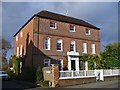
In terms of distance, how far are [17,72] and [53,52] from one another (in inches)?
344

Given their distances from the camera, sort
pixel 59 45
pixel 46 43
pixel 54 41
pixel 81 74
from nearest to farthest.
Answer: pixel 81 74
pixel 46 43
pixel 54 41
pixel 59 45

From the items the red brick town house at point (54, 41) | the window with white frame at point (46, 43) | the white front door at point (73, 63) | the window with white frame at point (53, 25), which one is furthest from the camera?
the white front door at point (73, 63)

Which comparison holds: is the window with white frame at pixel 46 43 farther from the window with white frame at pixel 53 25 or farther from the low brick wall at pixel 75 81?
the low brick wall at pixel 75 81

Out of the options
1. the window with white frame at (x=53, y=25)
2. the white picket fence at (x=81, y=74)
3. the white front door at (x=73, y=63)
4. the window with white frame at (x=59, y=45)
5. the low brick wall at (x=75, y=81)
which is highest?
the window with white frame at (x=53, y=25)

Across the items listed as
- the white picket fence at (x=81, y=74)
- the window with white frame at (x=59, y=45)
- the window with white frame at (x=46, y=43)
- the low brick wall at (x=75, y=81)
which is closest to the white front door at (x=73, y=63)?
the window with white frame at (x=59, y=45)

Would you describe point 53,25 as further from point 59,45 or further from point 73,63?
point 73,63

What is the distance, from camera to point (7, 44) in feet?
A: 191

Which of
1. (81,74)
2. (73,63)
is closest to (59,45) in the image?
(73,63)

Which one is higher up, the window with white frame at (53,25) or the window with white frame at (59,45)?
the window with white frame at (53,25)

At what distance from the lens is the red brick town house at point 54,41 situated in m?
29.6

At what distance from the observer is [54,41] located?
31.3 meters

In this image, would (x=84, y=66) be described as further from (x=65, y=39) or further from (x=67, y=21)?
(x=67, y=21)

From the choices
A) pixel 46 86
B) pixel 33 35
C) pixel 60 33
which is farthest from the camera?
pixel 60 33

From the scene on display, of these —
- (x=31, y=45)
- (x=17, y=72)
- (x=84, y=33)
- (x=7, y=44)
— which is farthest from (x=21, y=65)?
Answer: (x=7, y=44)
